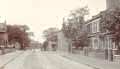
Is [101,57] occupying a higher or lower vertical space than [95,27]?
lower

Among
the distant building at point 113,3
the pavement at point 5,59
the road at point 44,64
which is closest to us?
the road at point 44,64

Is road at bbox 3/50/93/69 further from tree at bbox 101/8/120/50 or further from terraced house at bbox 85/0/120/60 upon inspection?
tree at bbox 101/8/120/50

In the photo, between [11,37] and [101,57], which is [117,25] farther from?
[11,37]

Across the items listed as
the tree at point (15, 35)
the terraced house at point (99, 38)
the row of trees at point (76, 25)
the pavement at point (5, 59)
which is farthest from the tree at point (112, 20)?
the tree at point (15, 35)

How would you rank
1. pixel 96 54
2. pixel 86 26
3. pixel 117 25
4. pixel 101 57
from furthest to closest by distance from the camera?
pixel 86 26 < pixel 96 54 < pixel 101 57 < pixel 117 25

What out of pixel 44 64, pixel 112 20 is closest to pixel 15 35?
pixel 112 20

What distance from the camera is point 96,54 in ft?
153

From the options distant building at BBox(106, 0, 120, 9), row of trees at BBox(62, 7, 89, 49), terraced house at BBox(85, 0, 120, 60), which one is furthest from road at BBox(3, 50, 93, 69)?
row of trees at BBox(62, 7, 89, 49)

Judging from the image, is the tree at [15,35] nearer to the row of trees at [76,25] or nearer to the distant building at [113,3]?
the row of trees at [76,25]

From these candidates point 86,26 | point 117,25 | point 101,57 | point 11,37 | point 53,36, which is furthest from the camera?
point 53,36

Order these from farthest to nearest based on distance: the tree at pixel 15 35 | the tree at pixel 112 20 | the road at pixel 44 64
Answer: the tree at pixel 15 35 < the tree at pixel 112 20 < the road at pixel 44 64

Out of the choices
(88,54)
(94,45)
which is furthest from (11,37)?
(88,54)

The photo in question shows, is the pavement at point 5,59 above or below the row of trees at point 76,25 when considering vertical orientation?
below

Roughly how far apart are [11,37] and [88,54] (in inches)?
3883
